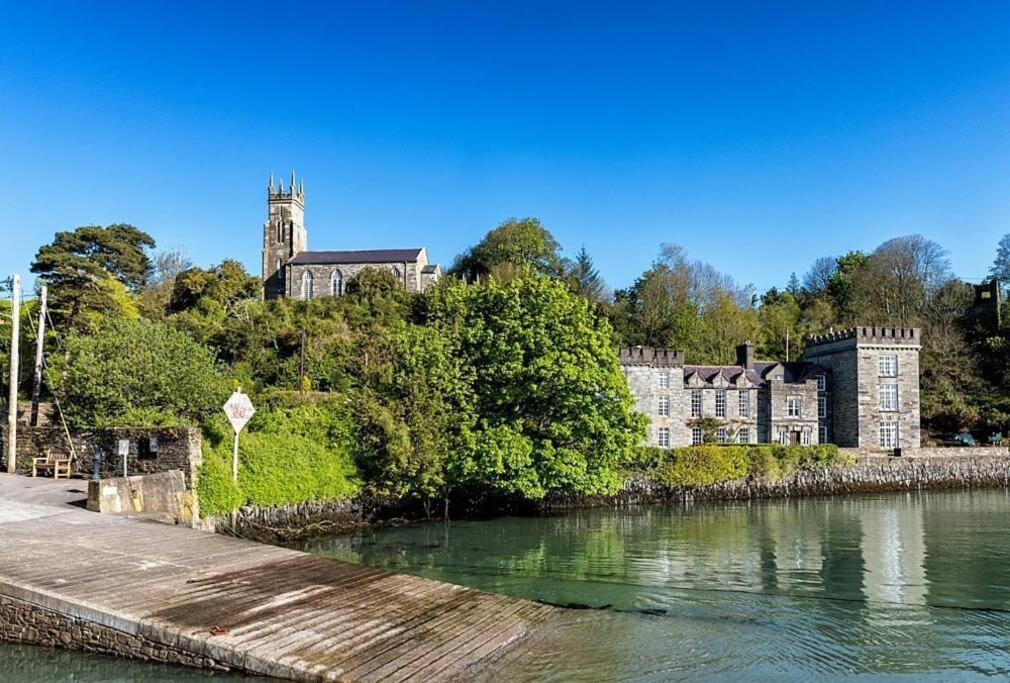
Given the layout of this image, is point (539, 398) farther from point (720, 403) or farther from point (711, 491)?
point (720, 403)

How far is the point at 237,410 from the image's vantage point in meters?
21.7

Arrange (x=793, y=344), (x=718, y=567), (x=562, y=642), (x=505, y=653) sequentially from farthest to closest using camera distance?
1. (x=793, y=344)
2. (x=718, y=567)
3. (x=562, y=642)
4. (x=505, y=653)

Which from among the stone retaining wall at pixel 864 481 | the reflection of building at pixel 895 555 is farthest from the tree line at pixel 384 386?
the reflection of building at pixel 895 555

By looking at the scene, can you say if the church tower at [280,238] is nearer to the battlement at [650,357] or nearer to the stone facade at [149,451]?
the battlement at [650,357]

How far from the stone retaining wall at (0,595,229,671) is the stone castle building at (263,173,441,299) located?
52.8 metres

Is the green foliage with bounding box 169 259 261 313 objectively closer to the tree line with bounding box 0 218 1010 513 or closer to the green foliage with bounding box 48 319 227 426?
the tree line with bounding box 0 218 1010 513

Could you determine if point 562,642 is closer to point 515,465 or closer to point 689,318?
point 515,465

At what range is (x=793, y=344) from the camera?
6806 centimetres

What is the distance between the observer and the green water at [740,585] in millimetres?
11680

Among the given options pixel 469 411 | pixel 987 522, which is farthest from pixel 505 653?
pixel 987 522

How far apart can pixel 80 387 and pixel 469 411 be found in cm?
1344

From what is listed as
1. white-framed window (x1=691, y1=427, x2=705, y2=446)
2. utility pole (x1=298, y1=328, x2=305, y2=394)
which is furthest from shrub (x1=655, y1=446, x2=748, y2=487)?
utility pole (x1=298, y1=328, x2=305, y2=394)

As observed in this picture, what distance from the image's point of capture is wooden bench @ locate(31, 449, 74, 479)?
74.4 ft

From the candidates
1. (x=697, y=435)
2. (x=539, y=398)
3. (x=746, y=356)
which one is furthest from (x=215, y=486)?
(x=746, y=356)
